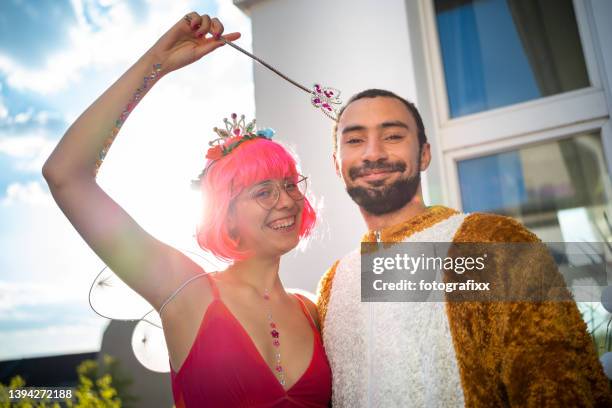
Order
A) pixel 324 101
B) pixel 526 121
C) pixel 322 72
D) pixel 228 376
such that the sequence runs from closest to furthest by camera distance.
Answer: pixel 228 376 < pixel 324 101 < pixel 526 121 < pixel 322 72

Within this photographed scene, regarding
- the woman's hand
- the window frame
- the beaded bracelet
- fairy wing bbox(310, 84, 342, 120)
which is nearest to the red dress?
the beaded bracelet

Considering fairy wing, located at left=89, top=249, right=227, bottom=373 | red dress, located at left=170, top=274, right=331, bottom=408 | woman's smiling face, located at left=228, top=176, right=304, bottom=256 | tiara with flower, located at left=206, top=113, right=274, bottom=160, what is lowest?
red dress, located at left=170, top=274, right=331, bottom=408

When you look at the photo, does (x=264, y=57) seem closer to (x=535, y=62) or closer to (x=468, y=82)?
(x=468, y=82)

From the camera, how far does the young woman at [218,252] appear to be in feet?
3.15

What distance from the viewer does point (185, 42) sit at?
1.12 m

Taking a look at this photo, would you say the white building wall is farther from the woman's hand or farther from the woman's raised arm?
the woman's hand

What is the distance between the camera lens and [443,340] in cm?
102

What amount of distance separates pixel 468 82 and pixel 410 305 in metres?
1.36

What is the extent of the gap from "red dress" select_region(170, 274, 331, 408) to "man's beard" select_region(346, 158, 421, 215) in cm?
50

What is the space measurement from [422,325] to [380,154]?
0.49 meters

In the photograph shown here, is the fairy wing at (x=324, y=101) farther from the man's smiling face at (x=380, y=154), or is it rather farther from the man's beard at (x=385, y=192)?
the man's beard at (x=385, y=192)

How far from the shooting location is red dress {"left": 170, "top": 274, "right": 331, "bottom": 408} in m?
1.07

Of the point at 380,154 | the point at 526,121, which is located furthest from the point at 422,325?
the point at 526,121

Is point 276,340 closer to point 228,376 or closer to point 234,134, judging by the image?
point 228,376
